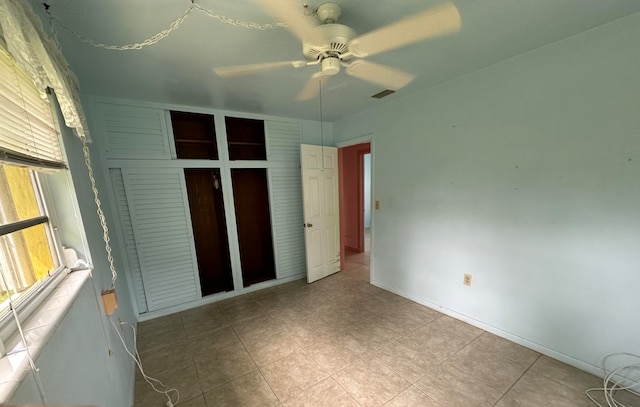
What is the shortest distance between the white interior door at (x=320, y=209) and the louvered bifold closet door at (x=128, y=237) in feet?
6.36

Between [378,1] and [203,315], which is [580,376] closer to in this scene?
[378,1]

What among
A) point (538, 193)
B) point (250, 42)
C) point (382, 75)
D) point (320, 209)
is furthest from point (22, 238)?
point (538, 193)

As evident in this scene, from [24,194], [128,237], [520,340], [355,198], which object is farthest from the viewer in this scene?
[355,198]

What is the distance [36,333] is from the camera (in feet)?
2.20

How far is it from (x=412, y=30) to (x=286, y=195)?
2337 mm

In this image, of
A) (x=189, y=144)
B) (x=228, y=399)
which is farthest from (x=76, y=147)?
(x=228, y=399)

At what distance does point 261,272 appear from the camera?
342 cm

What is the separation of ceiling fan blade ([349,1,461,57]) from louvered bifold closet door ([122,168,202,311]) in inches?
90.0

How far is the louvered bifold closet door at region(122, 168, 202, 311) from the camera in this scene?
2.37 m

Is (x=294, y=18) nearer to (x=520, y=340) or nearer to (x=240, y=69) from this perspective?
(x=240, y=69)

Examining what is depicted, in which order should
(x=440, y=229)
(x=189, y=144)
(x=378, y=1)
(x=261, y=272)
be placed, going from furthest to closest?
(x=261, y=272) < (x=189, y=144) < (x=440, y=229) < (x=378, y=1)

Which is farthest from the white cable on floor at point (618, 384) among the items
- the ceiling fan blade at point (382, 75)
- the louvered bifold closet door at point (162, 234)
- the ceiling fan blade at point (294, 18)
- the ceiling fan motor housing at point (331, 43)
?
the louvered bifold closet door at point (162, 234)

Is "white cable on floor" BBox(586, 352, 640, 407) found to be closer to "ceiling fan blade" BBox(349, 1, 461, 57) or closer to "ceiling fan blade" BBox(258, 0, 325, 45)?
"ceiling fan blade" BBox(349, 1, 461, 57)

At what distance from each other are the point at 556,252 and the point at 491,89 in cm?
141
